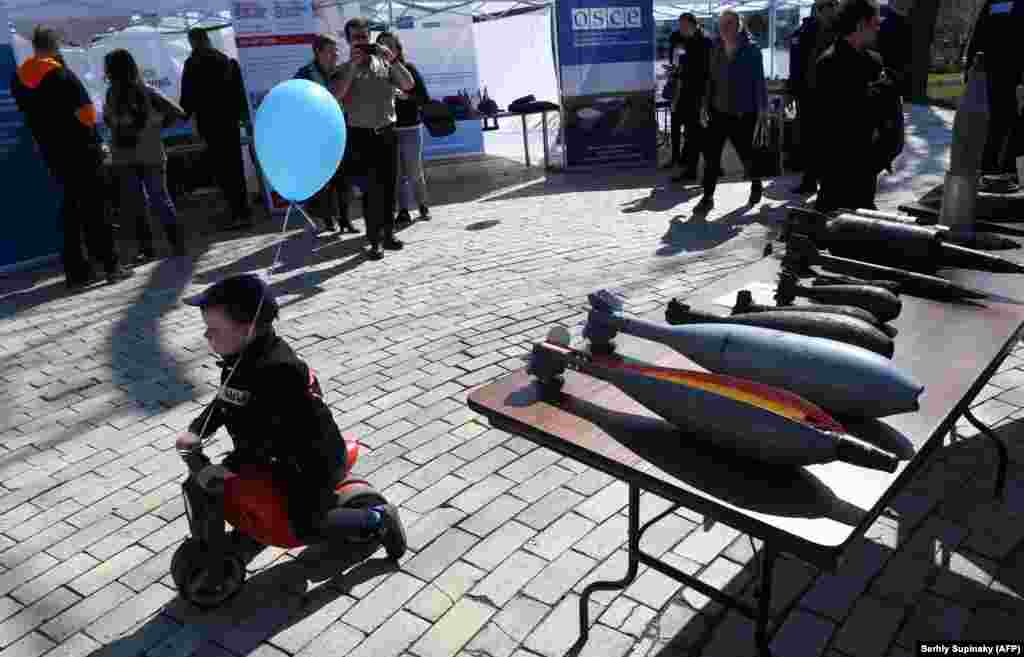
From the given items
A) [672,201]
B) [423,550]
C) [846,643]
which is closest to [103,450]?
[423,550]

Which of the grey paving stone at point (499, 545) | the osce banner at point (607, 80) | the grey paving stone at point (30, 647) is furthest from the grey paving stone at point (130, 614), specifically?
the osce banner at point (607, 80)

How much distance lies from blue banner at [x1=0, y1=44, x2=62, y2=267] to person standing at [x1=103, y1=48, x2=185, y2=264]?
32.2 inches

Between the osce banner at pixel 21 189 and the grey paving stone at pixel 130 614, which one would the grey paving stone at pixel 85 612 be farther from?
the osce banner at pixel 21 189

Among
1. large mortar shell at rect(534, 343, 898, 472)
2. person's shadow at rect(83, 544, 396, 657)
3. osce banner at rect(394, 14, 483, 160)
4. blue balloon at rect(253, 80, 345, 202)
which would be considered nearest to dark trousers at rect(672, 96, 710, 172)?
osce banner at rect(394, 14, 483, 160)

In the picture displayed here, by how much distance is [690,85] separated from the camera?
9.50 meters

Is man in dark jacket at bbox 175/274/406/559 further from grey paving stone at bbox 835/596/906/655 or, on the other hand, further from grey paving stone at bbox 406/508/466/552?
grey paving stone at bbox 835/596/906/655

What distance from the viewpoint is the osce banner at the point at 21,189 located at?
6.90m

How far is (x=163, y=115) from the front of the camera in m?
6.96

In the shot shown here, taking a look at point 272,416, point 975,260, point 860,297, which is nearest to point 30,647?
point 272,416

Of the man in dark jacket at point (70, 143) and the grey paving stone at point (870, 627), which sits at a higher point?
the man in dark jacket at point (70, 143)

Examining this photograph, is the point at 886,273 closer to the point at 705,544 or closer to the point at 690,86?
the point at 705,544

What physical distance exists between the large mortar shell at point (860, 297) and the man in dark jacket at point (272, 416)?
59.2 inches

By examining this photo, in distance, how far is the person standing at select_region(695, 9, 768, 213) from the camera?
723 centimetres

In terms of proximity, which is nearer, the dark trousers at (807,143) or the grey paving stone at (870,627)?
the grey paving stone at (870,627)
